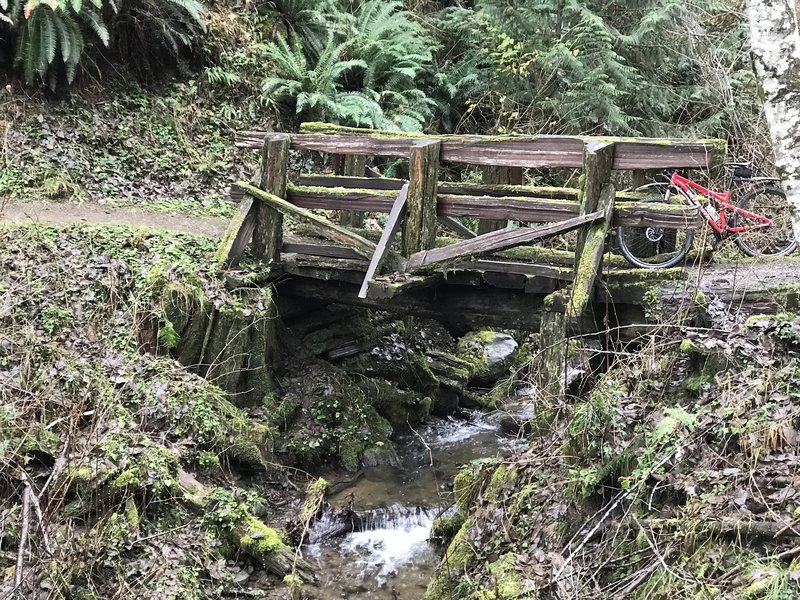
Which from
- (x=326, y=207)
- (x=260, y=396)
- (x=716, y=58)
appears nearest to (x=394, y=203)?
(x=326, y=207)

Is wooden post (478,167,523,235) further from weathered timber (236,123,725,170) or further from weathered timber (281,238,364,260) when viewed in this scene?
weathered timber (281,238,364,260)

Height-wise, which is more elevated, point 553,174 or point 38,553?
point 553,174

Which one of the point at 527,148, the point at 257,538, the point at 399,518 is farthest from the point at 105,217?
the point at 527,148

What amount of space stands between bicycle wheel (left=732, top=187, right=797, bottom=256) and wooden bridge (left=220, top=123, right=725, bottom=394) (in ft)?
4.26

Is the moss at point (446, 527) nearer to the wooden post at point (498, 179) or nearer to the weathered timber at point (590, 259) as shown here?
the weathered timber at point (590, 259)

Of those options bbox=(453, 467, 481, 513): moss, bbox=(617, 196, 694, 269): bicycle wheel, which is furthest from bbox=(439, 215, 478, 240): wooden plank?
bbox=(453, 467, 481, 513): moss

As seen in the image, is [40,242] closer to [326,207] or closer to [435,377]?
[326,207]

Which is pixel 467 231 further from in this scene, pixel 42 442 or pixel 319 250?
pixel 42 442

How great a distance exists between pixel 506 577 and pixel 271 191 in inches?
200

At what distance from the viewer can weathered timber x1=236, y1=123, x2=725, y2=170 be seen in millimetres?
5941

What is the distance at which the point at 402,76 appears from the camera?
43.5ft

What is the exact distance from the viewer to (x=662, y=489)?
4352 mm

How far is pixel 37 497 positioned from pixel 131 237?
377cm

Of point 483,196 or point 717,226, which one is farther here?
point 483,196
